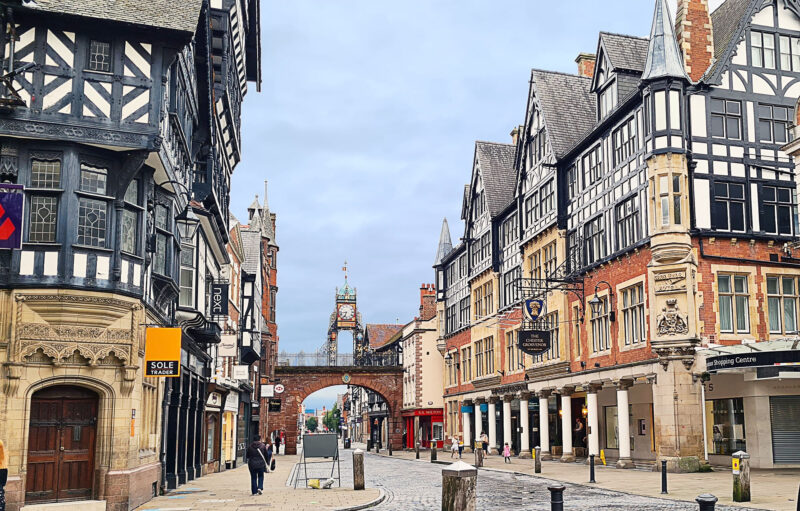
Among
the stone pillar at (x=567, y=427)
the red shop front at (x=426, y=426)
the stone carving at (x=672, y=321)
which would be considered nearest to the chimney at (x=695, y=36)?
the stone carving at (x=672, y=321)

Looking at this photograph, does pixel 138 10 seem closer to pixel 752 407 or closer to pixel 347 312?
pixel 752 407

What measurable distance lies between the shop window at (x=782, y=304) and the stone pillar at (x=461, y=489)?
2146cm

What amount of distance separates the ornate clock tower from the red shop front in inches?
1882

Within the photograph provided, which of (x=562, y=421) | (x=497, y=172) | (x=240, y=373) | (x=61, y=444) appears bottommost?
(x=562, y=421)

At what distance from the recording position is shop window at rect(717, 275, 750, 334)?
29.9m

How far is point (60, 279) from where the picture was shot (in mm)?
16656

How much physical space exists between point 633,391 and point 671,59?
1371 cm

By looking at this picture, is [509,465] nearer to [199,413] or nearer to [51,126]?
[199,413]

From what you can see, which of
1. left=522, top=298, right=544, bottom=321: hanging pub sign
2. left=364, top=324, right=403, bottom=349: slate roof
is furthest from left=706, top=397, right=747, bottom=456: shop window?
left=364, top=324, right=403, bottom=349: slate roof

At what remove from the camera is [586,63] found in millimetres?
Result: 46781

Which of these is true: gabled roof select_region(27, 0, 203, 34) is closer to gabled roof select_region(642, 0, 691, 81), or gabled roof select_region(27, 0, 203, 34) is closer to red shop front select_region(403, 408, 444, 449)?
gabled roof select_region(642, 0, 691, 81)

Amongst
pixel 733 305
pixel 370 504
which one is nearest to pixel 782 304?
pixel 733 305

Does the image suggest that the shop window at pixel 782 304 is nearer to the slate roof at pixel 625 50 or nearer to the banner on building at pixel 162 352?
the slate roof at pixel 625 50

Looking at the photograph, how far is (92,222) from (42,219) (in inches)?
37.7
